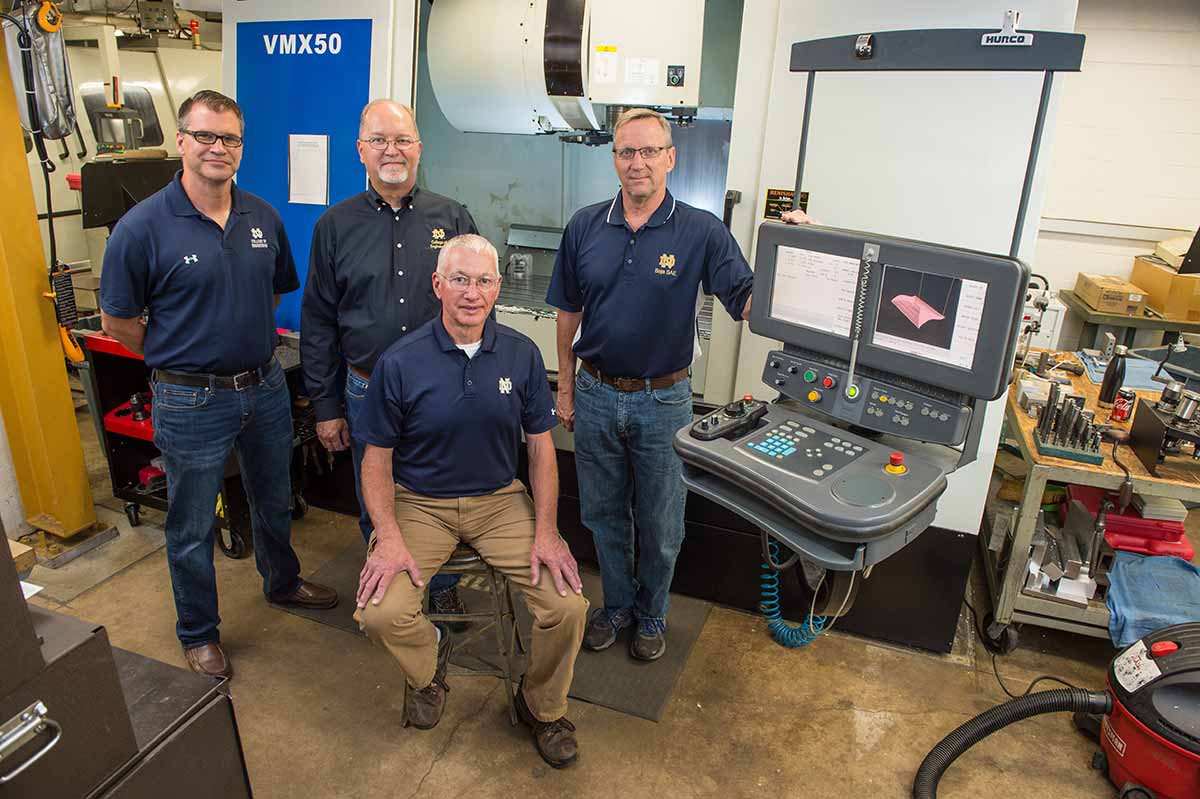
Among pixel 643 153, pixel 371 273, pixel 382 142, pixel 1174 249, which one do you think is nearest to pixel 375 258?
pixel 371 273

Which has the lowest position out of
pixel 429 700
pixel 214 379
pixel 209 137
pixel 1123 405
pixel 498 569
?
pixel 429 700

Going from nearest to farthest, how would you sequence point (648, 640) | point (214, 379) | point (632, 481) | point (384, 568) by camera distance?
point (384, 568), point (214, 379), point (632, 481), point (648, 640)

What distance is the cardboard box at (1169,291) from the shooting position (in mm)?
3617

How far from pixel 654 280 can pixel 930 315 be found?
2.52 ft

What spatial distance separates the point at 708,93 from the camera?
2783 mm

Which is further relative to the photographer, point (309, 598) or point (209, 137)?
point (309, 598)

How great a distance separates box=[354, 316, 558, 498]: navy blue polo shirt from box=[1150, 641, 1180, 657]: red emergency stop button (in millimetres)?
1641

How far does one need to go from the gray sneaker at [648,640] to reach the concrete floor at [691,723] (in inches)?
4.6

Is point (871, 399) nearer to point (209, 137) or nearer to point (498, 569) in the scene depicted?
point (498, 569)

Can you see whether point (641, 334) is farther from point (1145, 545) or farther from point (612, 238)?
point (1145, 545)

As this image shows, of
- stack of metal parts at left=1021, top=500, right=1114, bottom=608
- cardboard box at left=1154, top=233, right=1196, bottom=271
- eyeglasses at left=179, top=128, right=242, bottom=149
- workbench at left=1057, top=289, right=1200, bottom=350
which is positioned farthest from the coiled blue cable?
cardboard box at left=1154, top=233, right=1196, bottom=271

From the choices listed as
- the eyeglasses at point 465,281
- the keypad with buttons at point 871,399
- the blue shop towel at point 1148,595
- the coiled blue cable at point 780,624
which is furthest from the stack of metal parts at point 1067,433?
the eyeglasses at point 465,281

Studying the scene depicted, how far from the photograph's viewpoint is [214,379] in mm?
2129

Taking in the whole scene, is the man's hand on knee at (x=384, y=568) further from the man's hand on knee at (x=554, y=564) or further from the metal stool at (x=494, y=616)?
the man's hand on knee at (x=554, y=564)
